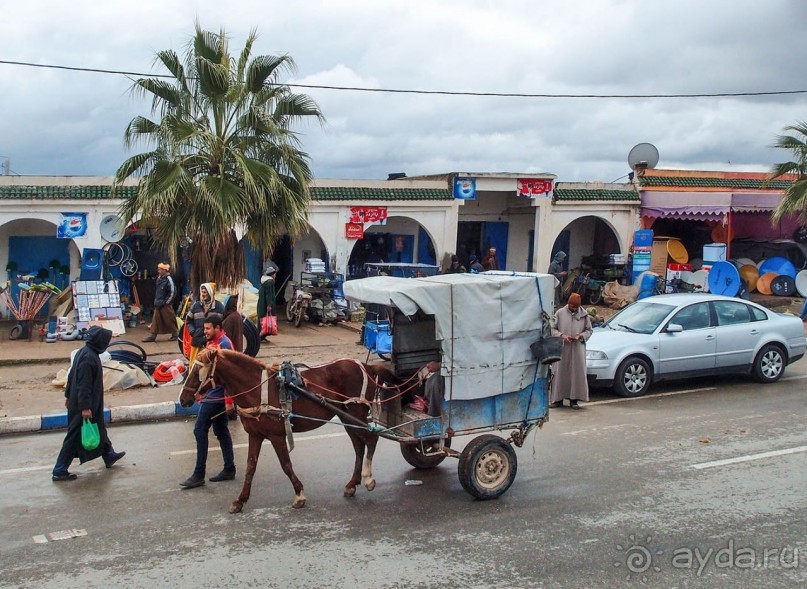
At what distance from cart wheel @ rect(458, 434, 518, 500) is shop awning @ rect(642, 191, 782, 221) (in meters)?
17.8

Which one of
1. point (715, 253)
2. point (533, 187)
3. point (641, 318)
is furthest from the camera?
point (715, 253)

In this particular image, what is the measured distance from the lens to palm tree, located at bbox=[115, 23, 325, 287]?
42.7ft

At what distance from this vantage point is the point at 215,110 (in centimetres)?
1348

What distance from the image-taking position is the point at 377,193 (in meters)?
20.8

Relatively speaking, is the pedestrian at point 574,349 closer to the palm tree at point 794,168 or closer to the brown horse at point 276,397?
the brown horse at point 276,397

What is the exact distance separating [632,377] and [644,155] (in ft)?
48.3

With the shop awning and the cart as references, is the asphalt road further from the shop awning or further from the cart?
the shop awning

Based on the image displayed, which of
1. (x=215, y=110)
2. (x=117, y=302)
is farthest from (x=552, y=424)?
(x=117, y=302)

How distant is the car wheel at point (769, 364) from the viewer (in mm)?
13748

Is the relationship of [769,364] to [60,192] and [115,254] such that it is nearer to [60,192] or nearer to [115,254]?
[115,254]

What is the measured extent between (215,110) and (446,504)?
825 centimetres

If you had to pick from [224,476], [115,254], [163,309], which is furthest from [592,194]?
[224,476]

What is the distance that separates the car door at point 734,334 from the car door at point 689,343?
17 centimetres

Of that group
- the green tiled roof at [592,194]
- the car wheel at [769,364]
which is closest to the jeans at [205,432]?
the car wheel at [769,364]
